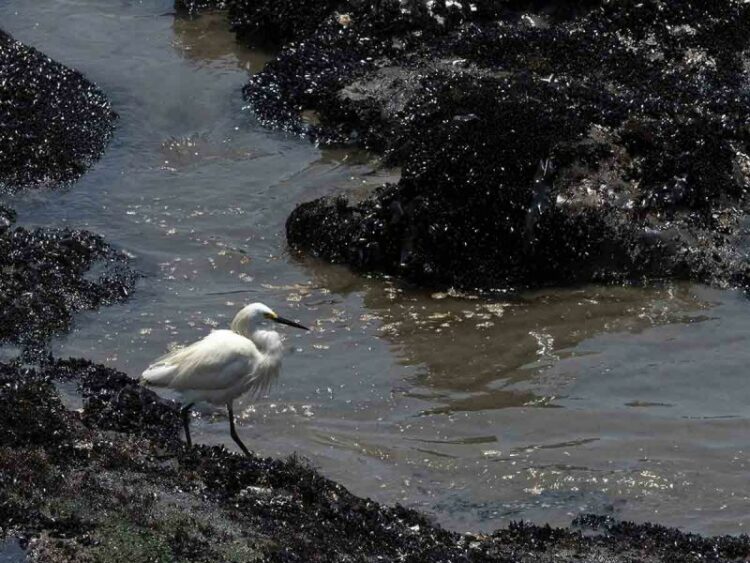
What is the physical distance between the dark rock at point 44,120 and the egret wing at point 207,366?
4.83m

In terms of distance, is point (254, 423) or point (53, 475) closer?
point (53, 475)

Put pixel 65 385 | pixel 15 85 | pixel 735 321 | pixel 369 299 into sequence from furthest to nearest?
pixel 15 85, pixel 369 299, pixel 735 321, pixel 65 385

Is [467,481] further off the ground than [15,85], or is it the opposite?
[15,85]

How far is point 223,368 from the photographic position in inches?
364

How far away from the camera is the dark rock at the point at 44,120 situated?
1373 cm

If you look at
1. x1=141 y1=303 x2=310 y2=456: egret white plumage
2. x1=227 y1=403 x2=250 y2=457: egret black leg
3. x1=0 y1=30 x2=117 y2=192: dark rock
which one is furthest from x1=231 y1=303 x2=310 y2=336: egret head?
x1=0 y1=30 x2=117 y2=192: dark rock

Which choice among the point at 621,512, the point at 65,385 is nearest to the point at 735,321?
the point at 621,512

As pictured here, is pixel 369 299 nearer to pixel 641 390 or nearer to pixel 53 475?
pixel 641 390

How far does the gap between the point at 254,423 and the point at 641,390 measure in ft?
9.29

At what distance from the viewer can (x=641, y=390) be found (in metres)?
9.96

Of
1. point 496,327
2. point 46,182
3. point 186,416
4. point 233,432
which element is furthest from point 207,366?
point 46,182

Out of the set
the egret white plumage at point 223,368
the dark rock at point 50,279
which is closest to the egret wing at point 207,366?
the egret white plumage at point 223,368

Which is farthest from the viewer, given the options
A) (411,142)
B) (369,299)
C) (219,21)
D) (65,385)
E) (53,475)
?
(219,21)

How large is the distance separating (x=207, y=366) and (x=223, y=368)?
0.37ft
